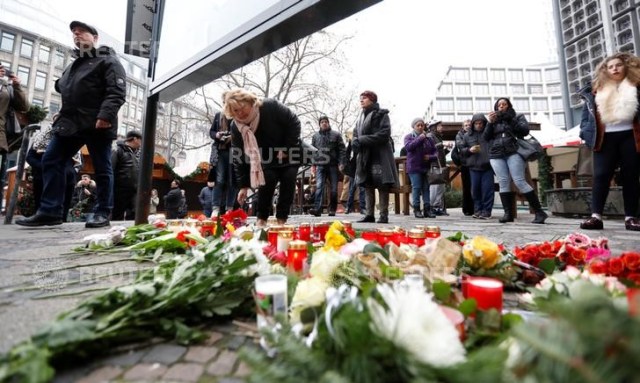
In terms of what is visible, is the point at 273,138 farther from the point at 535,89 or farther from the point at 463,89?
the point at 535,89

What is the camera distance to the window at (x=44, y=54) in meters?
34.6

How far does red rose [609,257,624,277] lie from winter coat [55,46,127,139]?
14.1ft

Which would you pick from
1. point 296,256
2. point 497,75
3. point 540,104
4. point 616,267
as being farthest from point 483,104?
point 296,256

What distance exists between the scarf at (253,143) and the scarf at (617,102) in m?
3.66

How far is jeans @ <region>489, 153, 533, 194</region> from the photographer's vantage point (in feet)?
14.3

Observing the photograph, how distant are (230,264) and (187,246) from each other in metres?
0.92

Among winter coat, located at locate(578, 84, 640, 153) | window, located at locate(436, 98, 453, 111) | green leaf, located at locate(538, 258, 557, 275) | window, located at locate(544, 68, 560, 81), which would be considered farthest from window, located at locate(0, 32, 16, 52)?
window, located at locate(544, 68, 560, 81)

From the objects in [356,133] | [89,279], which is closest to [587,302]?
[89,279]

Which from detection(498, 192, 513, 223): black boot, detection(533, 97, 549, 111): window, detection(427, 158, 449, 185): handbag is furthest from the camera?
detection(533, 97, 549, 111): window

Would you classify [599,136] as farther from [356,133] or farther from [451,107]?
[451,107]

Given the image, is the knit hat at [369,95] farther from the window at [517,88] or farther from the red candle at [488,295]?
the window at [517,88]

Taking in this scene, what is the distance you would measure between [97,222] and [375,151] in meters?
3.82

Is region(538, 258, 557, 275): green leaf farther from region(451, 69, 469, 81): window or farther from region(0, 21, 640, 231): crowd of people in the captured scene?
region(451, 69, 469, 81): window

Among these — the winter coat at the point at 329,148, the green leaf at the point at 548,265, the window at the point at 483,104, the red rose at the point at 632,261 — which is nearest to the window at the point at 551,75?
the window at the point at 483,104
